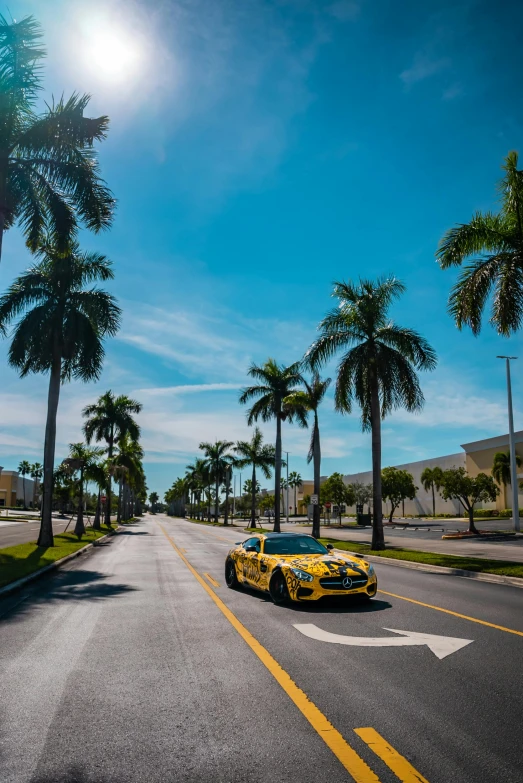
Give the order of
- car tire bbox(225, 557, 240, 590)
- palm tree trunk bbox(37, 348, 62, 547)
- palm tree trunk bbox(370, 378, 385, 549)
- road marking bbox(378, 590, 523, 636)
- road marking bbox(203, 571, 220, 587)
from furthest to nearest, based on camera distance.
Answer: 1. palm tree trunk bbox(370, 378, 385, 549)
2. palm tree trunk bbox(37, 348, 62, 547)
3. road marking bbox(203, 571, 220, 587)
4. car tire bbox(225, 557, 240, 590)
5. road marking bbox(378, 590, 523, 636)

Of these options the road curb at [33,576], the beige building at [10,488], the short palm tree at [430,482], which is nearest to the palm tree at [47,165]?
the road curb at [33,576]

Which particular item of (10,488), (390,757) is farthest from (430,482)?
(10,488)

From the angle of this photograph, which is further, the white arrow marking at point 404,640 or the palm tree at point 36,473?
the palm tree at point 36,473

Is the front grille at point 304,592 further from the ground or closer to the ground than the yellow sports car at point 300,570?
closer to the ground

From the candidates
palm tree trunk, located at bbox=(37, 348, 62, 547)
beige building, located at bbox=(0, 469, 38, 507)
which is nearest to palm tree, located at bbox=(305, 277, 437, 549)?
palm tree trunk, located at bbox=(37, 348, 62, 547)

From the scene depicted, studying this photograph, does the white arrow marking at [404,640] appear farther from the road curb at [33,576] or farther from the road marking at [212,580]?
the road curb at [33,576]

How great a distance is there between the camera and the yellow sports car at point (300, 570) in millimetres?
10188

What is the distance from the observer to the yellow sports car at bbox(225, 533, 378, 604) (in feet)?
33.4

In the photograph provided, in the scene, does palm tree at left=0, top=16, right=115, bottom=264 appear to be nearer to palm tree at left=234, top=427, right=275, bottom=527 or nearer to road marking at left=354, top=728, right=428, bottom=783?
road marking at left=354, top=728, right=428, bottom=783

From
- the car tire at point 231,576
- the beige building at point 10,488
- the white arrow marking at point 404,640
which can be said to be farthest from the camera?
the beige building at point 10,488

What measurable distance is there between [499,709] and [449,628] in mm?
3624

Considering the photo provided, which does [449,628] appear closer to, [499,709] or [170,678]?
[499,709]

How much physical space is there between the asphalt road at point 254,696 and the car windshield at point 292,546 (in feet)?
4.52

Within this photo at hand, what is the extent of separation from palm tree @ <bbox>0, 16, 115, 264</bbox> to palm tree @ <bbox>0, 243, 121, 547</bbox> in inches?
336
